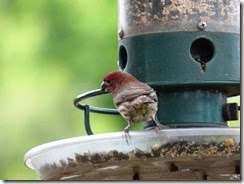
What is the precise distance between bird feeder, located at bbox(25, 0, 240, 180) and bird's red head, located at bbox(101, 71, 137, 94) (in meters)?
0.06

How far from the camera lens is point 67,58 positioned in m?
9.51

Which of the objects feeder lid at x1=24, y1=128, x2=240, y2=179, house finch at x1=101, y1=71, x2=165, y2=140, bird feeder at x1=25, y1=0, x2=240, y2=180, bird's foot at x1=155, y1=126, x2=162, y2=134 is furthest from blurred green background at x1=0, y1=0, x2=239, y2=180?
feeder lid at x1=24, y1=128, x2=240, y2=179

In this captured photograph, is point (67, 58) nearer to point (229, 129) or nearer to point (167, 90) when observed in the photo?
point (167, 90)

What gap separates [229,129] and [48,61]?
4.09m

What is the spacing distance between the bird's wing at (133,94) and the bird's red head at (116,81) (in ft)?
0.16

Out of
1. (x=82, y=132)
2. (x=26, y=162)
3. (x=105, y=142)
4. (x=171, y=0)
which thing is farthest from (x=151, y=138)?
(x=82, y=132)

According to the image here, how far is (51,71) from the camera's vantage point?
9508 mm

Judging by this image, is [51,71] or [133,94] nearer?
[133,94]

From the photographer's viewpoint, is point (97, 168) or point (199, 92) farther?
point (199, 92)

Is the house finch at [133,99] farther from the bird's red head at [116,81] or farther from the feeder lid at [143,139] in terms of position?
the feeder lid at [143,139]

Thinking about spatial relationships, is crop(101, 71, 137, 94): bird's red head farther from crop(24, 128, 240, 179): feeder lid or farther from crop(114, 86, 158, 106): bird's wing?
crop(24, 128, 240, 179): feeder lid

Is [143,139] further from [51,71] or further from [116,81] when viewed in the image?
[51,71]

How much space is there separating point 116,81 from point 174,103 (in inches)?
12.9

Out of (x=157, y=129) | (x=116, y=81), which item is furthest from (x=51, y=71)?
(x=157, y=129)
